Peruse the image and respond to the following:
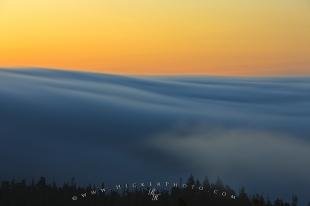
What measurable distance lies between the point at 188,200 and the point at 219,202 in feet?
4.31

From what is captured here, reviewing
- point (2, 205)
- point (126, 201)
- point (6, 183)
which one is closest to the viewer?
point (2, 205)

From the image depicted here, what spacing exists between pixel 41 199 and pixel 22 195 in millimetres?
1102

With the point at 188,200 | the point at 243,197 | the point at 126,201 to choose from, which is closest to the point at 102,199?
the point at 126,201

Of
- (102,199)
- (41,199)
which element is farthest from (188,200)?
(41,199)

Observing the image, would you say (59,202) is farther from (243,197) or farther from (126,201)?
(243,197)

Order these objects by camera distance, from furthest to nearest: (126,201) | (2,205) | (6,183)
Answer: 1. (6,183)
2. (126,201)
3. (2,205)

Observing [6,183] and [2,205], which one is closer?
[2,205]

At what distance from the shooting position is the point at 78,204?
89.6ft

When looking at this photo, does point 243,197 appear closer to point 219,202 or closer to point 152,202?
point 219,202

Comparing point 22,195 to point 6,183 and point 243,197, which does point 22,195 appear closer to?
point 6,183

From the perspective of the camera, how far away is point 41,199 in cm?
2811

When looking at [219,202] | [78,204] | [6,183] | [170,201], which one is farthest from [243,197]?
[6,183]

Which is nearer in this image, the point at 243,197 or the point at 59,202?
the point at 59,202

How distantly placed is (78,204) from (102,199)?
170cm
